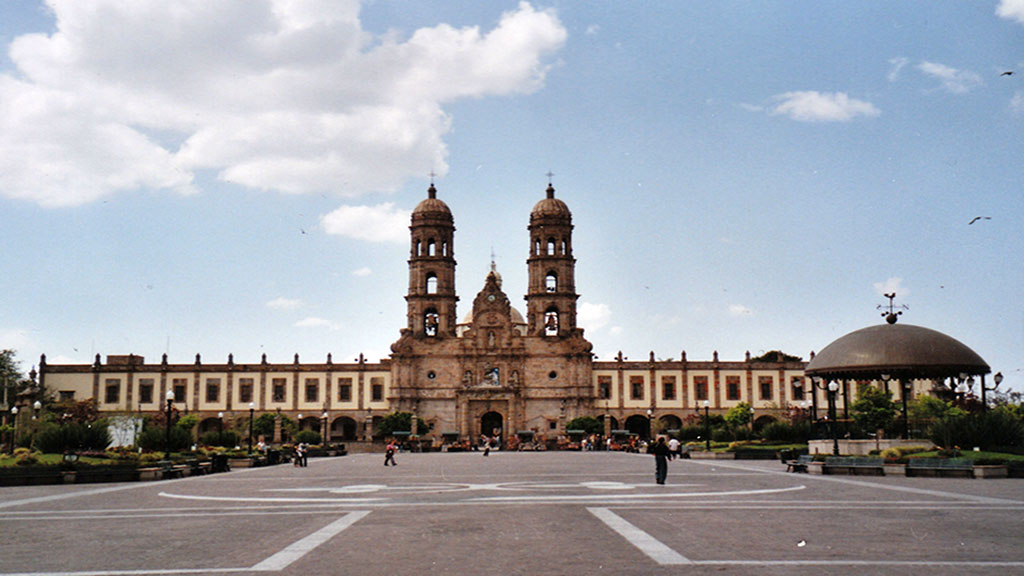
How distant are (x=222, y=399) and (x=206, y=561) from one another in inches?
2908

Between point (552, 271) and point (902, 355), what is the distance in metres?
46.2

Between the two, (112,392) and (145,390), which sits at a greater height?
(145,390)

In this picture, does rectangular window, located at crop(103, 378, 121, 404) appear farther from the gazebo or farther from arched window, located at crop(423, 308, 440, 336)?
the gazebo

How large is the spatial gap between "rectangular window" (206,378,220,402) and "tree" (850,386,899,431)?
172 feet

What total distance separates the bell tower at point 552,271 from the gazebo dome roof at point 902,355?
42618 mm

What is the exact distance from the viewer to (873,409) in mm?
63688

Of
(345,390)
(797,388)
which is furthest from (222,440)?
(797,388)

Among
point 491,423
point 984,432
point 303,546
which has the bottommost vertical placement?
point 303,546

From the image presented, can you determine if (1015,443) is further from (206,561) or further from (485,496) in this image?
(206,561)

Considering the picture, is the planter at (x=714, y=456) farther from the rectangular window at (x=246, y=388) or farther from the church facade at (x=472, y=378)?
the rectangular window at (x=246, y=388)

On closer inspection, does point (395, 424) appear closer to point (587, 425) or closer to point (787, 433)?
point (587, 425)

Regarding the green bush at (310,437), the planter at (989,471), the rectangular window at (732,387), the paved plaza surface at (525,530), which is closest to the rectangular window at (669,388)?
the rectangular window at (732,387)

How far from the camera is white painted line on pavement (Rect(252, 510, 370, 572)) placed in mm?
9125

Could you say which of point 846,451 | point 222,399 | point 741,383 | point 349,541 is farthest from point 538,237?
→ point 349,541
